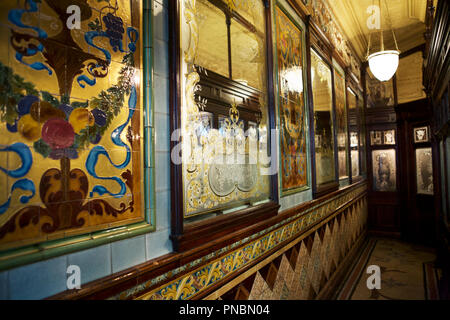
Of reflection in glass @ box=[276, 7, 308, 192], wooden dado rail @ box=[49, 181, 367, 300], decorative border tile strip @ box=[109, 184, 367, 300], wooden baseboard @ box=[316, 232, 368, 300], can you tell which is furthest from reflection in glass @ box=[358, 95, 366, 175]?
decorative border tile strip @ box=[109, 184, 367, 300]

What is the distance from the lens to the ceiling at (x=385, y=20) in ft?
14.3

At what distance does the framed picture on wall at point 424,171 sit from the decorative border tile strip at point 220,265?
15.0 ft

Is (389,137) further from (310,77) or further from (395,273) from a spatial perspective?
(310,77)

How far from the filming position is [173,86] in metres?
1.30

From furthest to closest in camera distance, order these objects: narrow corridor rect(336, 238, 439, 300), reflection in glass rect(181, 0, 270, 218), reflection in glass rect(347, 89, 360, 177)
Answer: reflection in glass rect(347, 89, 360, 177), narrow corridor rect(336, 238, 439, 300), reflection in glass rect(181, 0, 270, 218)

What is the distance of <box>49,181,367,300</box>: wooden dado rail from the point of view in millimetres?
1101

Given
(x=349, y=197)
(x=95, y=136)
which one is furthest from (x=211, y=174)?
→ (x=349, y=197)

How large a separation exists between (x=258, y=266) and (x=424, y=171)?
577 cm

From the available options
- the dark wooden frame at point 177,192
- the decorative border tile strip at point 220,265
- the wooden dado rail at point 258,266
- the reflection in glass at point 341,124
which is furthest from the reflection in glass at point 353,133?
the dark wooden frame at point 177,192

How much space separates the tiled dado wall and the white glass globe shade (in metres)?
3.70

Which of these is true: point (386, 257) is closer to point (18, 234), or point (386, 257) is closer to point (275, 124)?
point (275, 124)

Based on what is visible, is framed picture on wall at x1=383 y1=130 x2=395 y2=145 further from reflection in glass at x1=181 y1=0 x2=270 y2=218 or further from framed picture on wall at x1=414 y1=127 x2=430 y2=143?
reflection in glass at x1=181 y1=0 x2=270 y2=218

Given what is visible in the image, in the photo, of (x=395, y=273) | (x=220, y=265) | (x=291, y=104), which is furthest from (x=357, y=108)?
(x=220, y=265)
